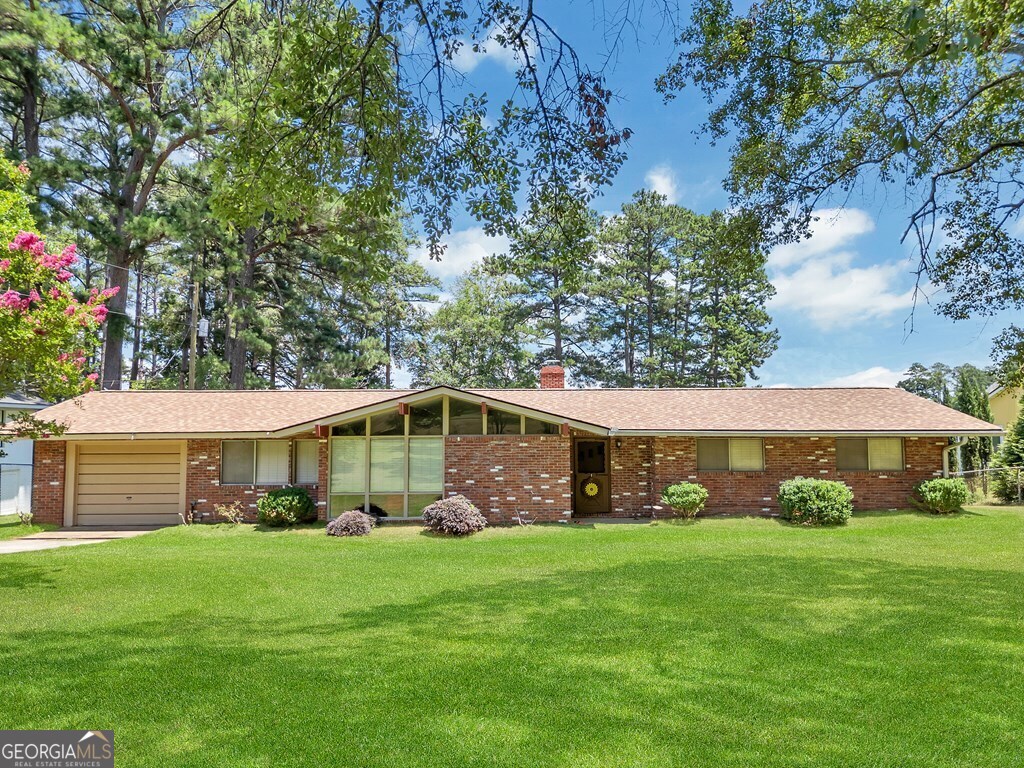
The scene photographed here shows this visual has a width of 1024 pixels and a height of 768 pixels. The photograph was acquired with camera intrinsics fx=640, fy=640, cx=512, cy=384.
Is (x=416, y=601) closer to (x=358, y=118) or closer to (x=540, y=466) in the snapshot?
(x=358, y=118)

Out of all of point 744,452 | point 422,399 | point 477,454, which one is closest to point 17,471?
point 422,399

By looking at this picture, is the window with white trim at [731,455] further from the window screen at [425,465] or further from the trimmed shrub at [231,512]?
the trimmed shrub at [231,512]

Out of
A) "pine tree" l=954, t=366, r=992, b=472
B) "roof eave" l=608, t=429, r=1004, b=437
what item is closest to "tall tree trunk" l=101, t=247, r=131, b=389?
"roof eave" l=608, t=429, r=1004, b=437

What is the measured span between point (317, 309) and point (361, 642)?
27.4 metres

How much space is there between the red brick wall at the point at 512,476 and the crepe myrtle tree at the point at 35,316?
8.36 metres

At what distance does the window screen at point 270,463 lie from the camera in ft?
56.3

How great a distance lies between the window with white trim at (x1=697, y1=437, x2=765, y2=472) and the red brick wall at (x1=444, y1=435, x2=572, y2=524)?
408 cm

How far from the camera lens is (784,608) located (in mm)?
7414

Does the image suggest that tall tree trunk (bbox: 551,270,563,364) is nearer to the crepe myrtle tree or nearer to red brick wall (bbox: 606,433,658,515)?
red brick wall (bbox: 606,433,658,515)

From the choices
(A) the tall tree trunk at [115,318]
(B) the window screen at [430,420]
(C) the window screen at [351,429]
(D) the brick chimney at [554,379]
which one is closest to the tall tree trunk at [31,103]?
(A) the tall tree trunk at [115,318]

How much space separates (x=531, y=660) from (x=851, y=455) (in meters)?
14.7

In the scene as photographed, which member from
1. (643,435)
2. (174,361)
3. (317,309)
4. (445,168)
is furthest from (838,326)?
(174,361)

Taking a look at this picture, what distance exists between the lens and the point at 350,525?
14742 mm

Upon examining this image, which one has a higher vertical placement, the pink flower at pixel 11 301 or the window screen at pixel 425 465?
the pink flower at pixel 11 301
